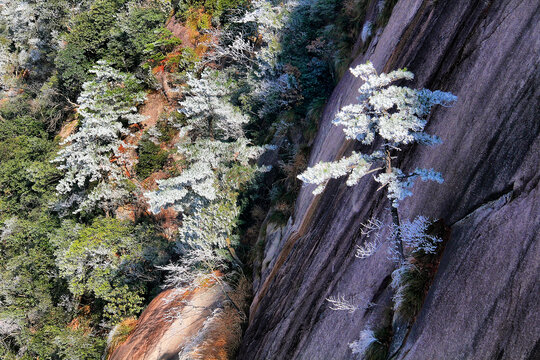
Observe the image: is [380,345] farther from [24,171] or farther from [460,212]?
[24,171]

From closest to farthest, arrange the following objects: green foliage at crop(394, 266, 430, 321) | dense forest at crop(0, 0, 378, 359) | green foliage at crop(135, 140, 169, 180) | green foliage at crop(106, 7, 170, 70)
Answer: green foliage at crop(394, 266, 430, 321), dense forest at crop(0, 0, 378, 359), green foliage at crop(135, 140, 169, 180), green foliage at crop(106, 7, 170, 70)

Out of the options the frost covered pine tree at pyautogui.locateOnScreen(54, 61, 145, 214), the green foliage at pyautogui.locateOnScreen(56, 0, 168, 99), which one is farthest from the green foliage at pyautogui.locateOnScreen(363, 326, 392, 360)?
the green foliage at pyautogui.locateOnScreen(56, 0, 168, 99)

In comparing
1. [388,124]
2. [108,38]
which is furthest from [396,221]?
[108,38]

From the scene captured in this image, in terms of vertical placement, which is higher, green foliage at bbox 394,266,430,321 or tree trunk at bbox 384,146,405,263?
tree trunk at bbox 384,146,405,263

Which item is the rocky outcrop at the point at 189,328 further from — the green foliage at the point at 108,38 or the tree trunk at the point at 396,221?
the green foliage at the point at 108,38

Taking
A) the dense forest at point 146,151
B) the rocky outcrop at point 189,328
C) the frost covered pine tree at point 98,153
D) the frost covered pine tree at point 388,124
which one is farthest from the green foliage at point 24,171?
the frost covered pine tree at point 388,124

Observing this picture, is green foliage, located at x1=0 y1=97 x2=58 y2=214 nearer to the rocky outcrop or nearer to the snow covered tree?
the snow covered tree

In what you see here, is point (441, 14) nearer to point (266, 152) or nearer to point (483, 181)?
point (483, 181)

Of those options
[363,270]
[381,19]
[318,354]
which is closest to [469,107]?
[363,270]
